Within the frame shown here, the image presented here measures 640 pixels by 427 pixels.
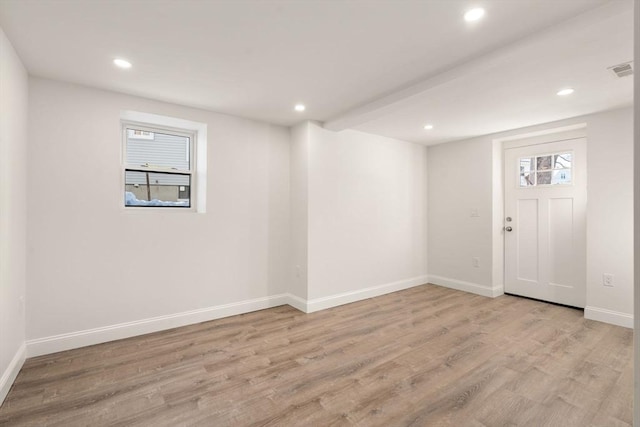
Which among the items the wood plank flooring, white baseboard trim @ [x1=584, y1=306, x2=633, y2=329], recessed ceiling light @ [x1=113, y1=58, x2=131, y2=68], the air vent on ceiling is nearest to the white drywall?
the wood plank flooring

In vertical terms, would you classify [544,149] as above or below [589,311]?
above

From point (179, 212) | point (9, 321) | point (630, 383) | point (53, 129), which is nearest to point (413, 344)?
point (630, 383)

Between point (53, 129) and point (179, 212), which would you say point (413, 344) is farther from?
point (53, 129)

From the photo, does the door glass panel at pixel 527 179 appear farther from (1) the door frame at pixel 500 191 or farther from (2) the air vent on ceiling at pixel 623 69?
(2) the air vent on ceiling at pixel 623 69

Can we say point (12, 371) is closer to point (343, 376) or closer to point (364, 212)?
point (343, 376)

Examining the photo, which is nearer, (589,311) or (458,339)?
(458,339)

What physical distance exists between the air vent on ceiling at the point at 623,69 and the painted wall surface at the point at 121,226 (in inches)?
128

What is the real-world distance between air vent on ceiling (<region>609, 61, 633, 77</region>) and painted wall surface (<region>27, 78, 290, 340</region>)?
3264 millimetres

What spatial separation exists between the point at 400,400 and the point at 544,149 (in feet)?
12.6

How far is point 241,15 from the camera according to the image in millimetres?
1781

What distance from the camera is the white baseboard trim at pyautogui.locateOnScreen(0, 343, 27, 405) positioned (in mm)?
1962

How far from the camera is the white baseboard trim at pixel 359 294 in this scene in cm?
376

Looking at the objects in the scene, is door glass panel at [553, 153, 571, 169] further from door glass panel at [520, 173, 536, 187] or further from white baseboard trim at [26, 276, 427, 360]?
white baseboard trim at [26, 276, 427, 360]

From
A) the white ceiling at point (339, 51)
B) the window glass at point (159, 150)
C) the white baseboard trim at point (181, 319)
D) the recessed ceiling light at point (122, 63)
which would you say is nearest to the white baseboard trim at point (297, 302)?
the white baseboard trim at point (181, 319)
